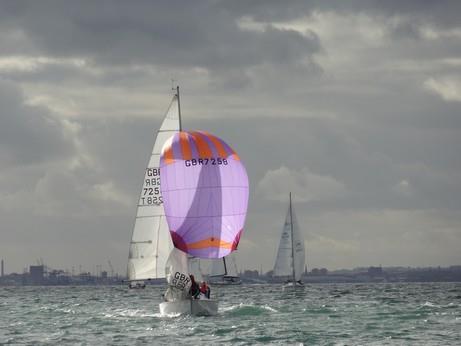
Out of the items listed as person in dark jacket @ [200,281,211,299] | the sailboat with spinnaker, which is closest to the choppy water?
person in dark jacket @ [200,281,211,299]

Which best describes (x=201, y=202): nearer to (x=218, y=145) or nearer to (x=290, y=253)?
(x=218, y=145)

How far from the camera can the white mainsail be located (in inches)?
2911

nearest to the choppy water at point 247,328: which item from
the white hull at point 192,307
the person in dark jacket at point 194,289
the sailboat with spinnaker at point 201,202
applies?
the white hull at point 192,307

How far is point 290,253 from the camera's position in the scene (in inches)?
5969

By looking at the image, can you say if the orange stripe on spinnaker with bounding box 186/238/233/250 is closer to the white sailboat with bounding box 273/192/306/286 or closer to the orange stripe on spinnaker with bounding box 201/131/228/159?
the orange stripe on spinnaker with bounding box 201/131/228/159

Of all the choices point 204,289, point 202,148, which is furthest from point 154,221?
point 202,148

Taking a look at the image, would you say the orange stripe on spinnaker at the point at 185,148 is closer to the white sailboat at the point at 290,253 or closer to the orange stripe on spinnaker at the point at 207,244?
the orange stripe on spinnaker at the point at 207,244

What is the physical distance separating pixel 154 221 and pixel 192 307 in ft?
52.3

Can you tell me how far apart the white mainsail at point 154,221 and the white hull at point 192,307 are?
11284 mm

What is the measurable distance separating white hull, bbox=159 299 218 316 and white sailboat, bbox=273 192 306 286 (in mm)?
86780

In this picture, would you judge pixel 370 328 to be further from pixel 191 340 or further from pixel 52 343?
pixel 52 343

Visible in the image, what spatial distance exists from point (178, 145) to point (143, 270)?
1805 centimetres

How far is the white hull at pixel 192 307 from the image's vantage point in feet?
200

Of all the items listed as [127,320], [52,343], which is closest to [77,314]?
[127,320]
